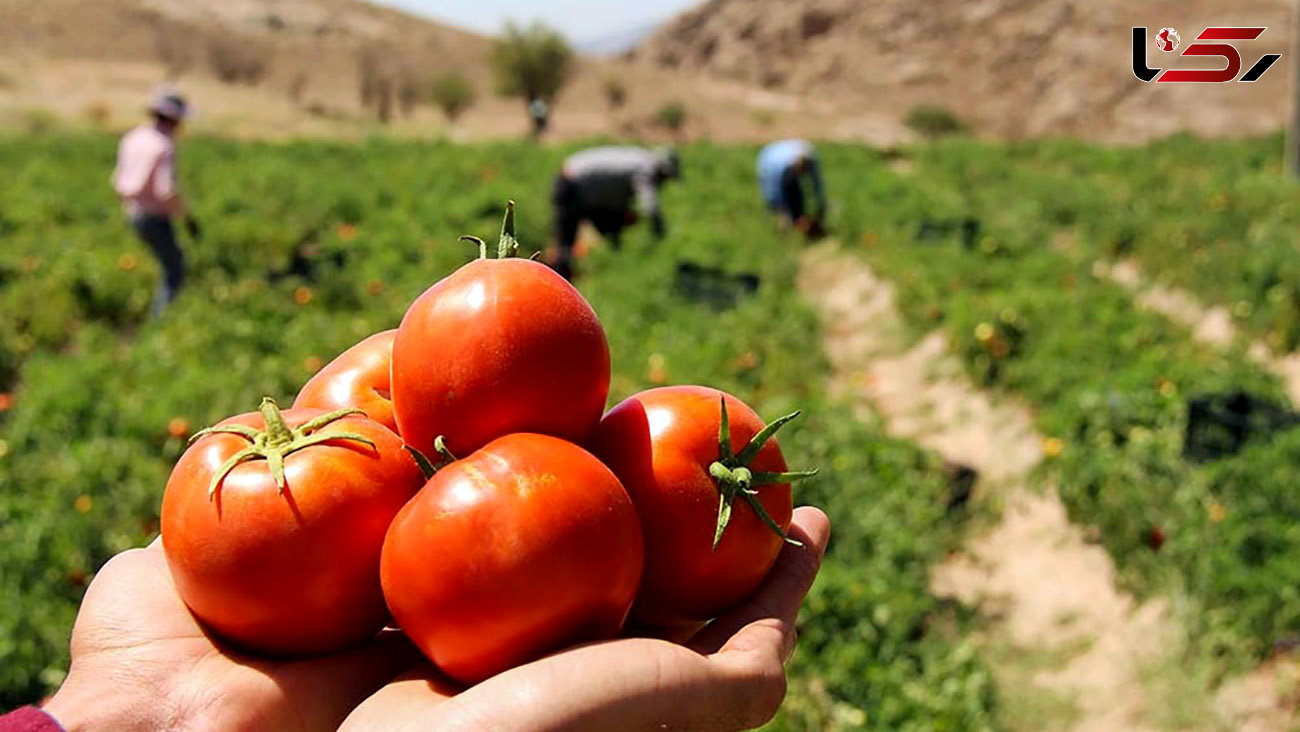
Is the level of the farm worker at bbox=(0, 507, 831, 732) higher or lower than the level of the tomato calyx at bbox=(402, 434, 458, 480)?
lower

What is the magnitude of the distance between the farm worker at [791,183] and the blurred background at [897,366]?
0.99 feet

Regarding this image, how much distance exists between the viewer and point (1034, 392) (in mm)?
6676

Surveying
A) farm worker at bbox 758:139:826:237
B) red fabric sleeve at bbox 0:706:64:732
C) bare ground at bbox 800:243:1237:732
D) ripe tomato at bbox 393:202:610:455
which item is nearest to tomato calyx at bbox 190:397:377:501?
ripe tomato at bbox 393:202:610:455

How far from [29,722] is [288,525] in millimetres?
538

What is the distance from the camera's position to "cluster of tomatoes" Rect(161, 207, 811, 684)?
1521mm

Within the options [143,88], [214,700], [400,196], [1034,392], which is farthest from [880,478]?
[143,88]

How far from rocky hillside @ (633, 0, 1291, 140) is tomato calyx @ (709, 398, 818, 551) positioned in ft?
202

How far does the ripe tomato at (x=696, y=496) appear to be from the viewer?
170 centimetres

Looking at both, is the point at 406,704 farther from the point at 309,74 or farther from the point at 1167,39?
the point at 309,74

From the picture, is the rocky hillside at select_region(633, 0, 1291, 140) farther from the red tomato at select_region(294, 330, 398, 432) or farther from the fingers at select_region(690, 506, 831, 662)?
the red tomato at select_region(294, 330, 398, 432)

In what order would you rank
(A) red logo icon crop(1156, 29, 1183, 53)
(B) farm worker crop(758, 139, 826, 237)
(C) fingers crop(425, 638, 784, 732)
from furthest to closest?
(B) farm worker crop(758, 139, 826, 237) < (A) red logo icon crop(1156, 29, 1183, 53) < (C) fingers crop(425, 638, 784, 732)

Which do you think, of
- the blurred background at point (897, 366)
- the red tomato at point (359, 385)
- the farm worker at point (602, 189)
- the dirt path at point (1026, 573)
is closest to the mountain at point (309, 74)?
the blurred background at point (897, 366)

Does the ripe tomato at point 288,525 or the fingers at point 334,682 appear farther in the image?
the fingers at point 334,682

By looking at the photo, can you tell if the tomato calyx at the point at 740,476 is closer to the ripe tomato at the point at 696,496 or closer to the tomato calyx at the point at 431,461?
the ripe tomato at the point at 696,496
